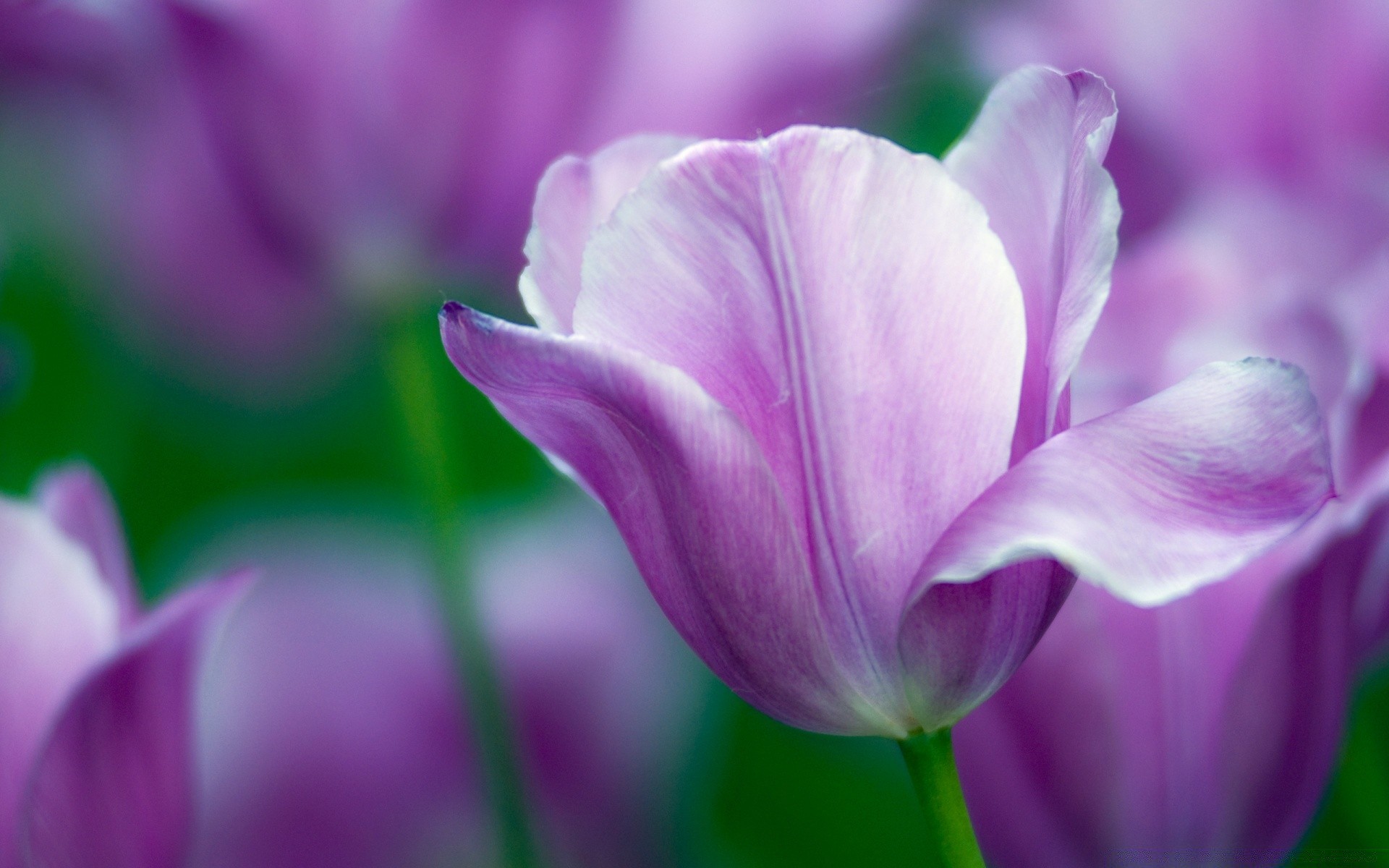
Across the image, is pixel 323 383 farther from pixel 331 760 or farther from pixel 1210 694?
pixel 1210 694

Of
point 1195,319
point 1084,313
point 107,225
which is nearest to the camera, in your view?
point 1084,313

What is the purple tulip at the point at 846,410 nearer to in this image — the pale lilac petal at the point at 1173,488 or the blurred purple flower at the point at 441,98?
the pale lilac petal at the point at 1173,488

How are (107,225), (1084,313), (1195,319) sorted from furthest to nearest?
(107,225), (1195,319), (1084,313)

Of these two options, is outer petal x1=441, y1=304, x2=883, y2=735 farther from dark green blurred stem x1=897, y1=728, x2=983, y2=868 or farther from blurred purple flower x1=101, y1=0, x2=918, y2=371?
blurred purple flower x1=101, y1=0, x2=918, y2=371

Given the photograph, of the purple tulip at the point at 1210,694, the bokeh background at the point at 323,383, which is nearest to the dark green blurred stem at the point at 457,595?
the bokeh background at the point at 323,383

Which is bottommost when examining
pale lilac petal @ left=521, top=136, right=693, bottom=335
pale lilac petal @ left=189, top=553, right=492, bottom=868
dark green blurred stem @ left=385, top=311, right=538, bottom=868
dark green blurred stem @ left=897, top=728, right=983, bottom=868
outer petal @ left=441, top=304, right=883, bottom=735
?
pale lilac petal @ left=189, top=553, right=492, bottom=868

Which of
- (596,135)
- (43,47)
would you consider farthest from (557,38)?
(43,47)

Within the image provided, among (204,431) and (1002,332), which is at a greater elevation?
(1002,332)

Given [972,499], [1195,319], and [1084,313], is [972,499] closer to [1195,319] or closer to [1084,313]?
[1084,313]

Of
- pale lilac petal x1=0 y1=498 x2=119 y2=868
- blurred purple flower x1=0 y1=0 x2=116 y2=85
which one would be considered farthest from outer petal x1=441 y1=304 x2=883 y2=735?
blurred purple flower x1=0 y1=0 x2=116 y2=85
